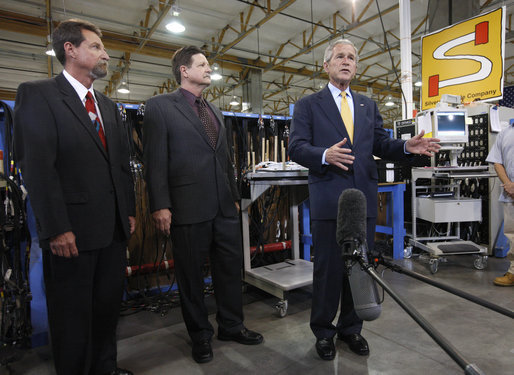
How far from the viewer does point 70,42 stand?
4.91 ft

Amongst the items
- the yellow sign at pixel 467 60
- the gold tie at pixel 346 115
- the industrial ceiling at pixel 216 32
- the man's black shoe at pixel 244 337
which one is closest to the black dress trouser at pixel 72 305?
the man's black shoe at pixel 244 337

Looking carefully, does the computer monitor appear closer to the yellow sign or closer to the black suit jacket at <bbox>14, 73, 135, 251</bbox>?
the yellow sign

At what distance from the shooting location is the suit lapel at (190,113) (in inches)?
74.7

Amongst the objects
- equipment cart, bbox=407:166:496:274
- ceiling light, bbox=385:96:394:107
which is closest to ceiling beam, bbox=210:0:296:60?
equipment cart, bbox=407:166:496:274

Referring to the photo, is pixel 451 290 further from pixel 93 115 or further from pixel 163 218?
pixel 93 115

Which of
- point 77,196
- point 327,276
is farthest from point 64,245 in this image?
point 327,276

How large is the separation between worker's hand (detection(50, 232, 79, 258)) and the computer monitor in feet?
11.2

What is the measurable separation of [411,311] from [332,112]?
1.36 meters

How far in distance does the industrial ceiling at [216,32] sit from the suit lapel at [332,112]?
428cm

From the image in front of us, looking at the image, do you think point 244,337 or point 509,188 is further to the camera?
point 509,188

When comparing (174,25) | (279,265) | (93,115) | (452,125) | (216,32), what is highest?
(216,32)

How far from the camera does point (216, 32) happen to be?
801cm

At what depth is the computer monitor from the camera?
341 cm

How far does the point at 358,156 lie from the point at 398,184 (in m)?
2.32
